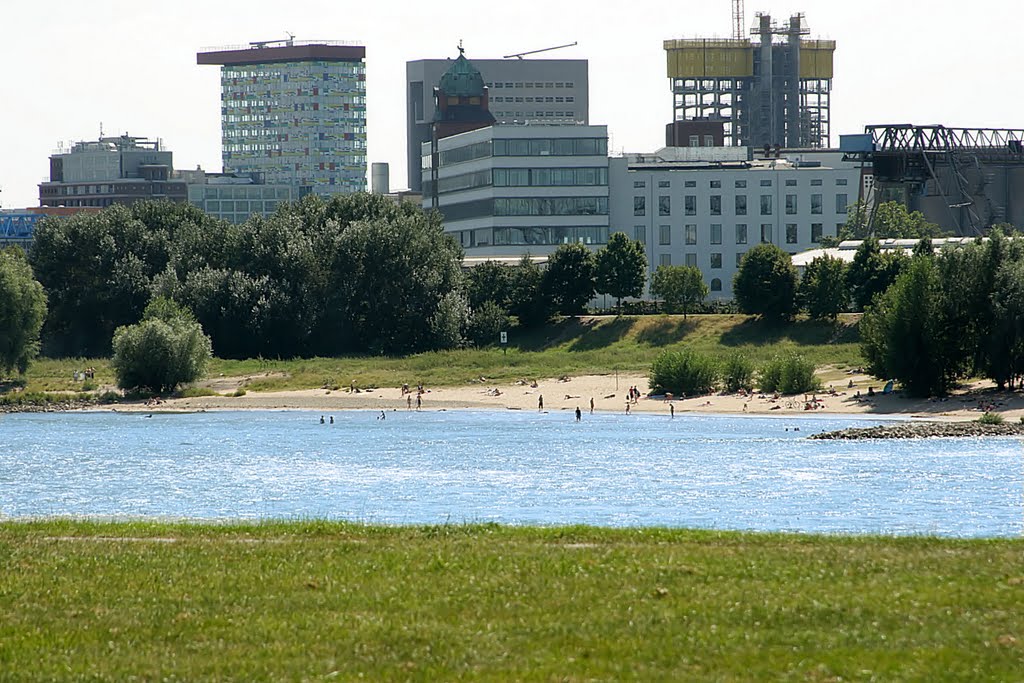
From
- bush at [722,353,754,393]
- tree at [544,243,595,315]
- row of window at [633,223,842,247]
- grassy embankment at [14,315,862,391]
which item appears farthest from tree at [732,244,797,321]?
row of window at [633,223,842,247]

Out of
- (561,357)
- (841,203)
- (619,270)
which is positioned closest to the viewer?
(561,357)

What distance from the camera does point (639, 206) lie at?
173 meters

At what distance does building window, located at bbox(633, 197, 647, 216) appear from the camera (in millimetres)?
173125

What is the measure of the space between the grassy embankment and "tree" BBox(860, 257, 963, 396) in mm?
17684

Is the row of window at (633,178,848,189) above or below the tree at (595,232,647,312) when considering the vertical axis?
above

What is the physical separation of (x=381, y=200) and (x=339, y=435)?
61577mm

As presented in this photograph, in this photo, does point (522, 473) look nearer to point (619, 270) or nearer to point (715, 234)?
point (619, 270)

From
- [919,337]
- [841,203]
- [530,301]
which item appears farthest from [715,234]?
[919,337]

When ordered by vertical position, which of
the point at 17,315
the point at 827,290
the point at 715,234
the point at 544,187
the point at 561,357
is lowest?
the point at 561,357

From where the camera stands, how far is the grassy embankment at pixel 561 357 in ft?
385

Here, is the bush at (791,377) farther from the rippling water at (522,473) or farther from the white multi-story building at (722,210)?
the white multi-story building at (722,210)

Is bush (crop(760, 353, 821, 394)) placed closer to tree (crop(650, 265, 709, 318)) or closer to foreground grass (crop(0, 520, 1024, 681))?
tree (crop(650, 265, 709, 318))

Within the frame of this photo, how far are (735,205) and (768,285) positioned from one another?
46938mm

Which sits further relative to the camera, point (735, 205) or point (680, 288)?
point (735, 205)
